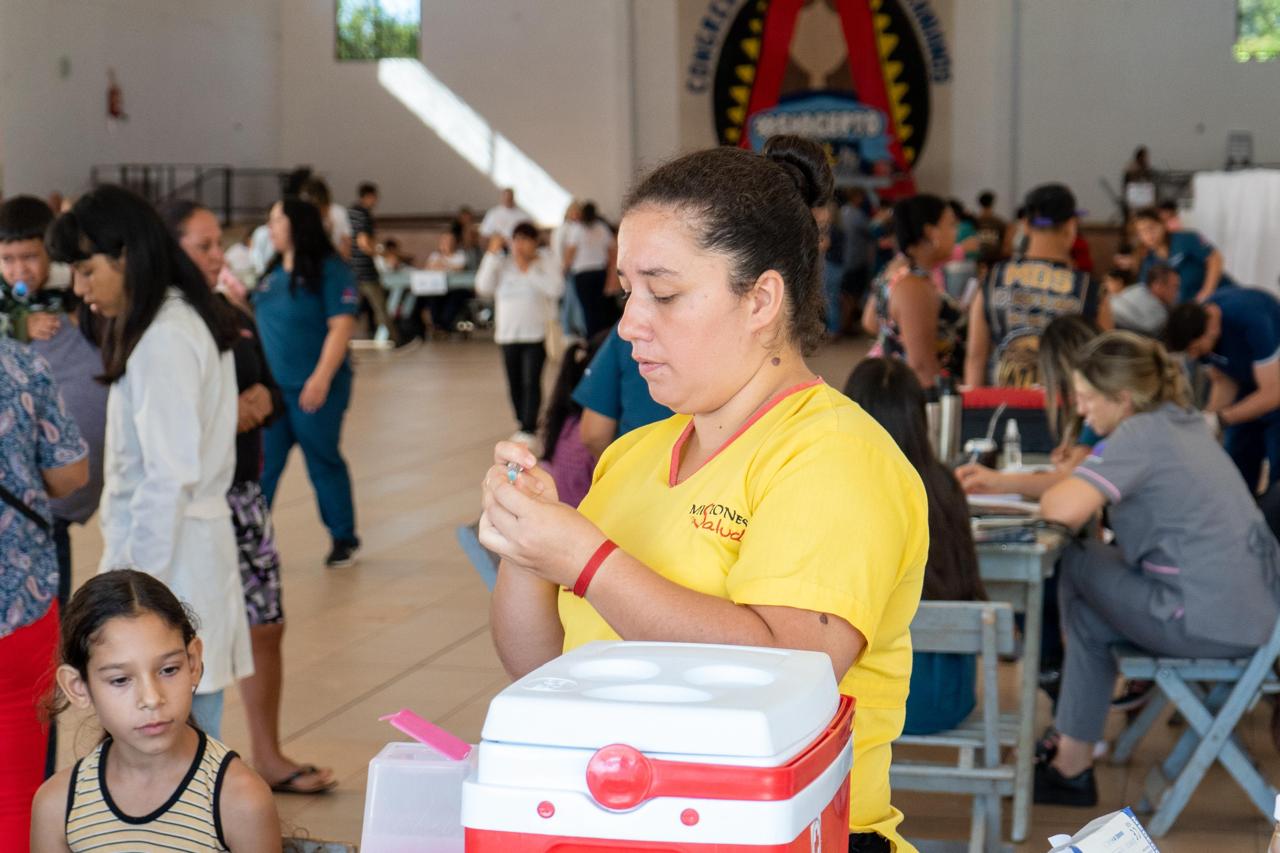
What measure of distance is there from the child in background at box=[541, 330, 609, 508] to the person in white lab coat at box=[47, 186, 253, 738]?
109 centimetres

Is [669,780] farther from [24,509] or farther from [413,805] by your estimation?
[24,509]

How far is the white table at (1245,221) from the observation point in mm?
13344

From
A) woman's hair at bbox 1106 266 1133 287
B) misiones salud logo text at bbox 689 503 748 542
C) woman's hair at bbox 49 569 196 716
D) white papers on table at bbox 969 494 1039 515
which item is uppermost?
misiones salud logo text at bbox 689 503 748 542

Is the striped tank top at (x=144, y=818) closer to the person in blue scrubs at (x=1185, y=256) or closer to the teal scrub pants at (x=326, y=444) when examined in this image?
the teal scrub pants at (x=326, y=444)

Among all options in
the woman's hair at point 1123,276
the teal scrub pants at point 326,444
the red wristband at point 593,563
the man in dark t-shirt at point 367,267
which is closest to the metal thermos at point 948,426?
the teal scrub pants at point 326,444

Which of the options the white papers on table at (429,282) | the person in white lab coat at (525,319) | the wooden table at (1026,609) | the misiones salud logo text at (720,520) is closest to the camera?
the misiones salud logo text at (720,520)

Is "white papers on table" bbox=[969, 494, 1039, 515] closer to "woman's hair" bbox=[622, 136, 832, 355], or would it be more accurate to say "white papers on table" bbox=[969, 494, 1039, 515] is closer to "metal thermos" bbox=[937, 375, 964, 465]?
"metal thermos" bbox=[937, 375, 964, 465]

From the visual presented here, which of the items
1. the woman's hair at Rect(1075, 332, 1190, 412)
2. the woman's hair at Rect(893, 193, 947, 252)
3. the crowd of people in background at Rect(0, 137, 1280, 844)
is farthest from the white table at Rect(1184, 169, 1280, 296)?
the woman's hair at Rect(1075, 332, 1190, 412)

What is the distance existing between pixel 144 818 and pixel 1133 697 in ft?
11.3

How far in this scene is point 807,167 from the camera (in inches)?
67.6

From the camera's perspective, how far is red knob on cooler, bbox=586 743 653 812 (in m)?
1.12

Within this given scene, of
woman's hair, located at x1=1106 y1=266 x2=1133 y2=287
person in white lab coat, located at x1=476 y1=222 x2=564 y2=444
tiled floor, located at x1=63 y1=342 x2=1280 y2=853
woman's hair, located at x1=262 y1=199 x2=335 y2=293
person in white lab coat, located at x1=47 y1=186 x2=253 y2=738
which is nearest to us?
person in white lab coat, located at x1=47 y1=186 x2=253 y2=738

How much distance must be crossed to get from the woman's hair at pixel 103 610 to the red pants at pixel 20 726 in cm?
35

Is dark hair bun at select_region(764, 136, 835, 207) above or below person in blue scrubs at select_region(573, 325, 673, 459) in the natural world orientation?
above
